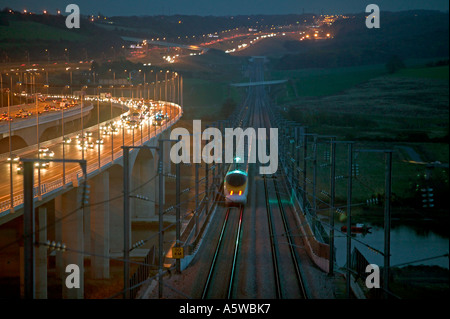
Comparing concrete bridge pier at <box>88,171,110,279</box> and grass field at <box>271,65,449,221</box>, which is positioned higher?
grass field at <box>271,65,449,221</box>

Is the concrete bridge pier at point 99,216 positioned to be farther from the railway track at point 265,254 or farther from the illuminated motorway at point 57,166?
the railway track at point 265,254

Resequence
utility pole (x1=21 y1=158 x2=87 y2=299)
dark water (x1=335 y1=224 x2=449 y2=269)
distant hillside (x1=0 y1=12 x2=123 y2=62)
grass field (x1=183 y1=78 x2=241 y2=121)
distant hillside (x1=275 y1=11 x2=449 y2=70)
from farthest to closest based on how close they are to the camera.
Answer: grass field (x1=183 y1=78 x2=241 y2=121), distant hillside (x1=0 y1=12 x2=123 y2=62), dark water (x1=335 y1=224 x2=449 y2=269), utility pole (x1=21 y1=158 x2=87 y2=299), distant hillside (x1=275 y1=11 x2=449 y2=70)

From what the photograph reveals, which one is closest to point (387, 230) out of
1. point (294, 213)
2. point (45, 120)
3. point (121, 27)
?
point (294, 213)

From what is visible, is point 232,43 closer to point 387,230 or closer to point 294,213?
point 294,213

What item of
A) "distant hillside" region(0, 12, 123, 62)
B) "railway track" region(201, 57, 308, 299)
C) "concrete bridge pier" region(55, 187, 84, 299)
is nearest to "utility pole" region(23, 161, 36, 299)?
"railway track" region(201, 57, 308, 299)

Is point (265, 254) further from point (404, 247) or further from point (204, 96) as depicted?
point (204, 96)

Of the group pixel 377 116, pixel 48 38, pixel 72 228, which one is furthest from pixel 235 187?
pixel 48 38

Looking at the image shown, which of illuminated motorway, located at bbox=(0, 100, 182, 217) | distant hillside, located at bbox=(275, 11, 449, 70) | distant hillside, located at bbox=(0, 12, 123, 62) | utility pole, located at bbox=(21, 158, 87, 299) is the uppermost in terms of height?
distant hillside, located at bbox=(0, 12, 123, 62)

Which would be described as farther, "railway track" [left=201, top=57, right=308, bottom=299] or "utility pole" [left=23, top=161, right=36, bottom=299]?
"railway track" [left=201, top=57, right=308, bottom=299]

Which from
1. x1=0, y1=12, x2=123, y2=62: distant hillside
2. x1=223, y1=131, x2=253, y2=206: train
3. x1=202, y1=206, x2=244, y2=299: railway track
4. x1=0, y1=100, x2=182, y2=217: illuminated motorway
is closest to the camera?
x1=202, y1=206, x2=244, y2=299: railway track

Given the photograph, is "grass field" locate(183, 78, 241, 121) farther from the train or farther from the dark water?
the dark water
